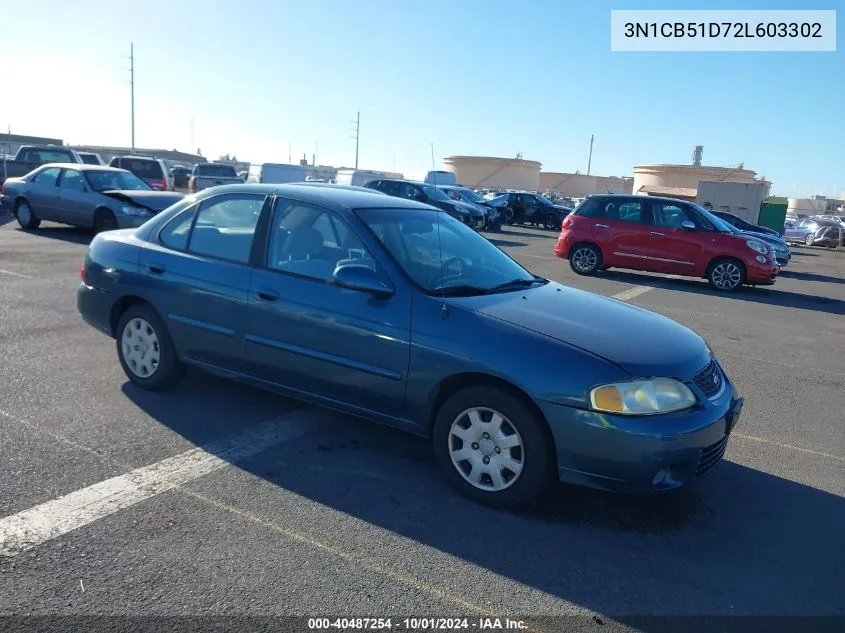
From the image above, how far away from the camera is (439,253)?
4508mm

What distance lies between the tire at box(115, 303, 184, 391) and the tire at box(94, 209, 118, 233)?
9452mm

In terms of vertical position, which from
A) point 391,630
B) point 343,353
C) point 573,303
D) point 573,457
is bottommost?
point 391,630

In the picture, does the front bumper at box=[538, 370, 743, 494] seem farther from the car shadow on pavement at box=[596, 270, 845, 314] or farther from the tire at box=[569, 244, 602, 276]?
the tire at box=[569, 244, 602, 276]

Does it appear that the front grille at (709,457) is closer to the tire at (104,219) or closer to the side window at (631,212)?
the side window at (631,212)

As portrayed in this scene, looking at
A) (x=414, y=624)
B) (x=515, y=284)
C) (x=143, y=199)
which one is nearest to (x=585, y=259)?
(x=143, y=199)

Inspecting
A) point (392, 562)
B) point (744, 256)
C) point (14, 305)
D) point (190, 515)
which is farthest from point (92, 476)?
point (744, 256)

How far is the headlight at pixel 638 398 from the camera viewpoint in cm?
338

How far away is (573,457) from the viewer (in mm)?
3449

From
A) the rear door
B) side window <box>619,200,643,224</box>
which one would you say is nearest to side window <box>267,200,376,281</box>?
side window <box>619,200,643,224</box>

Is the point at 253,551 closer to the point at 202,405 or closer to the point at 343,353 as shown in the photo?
the point at 343,353

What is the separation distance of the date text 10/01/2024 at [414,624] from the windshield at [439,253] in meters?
1.83

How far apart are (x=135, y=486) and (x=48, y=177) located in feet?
43.6

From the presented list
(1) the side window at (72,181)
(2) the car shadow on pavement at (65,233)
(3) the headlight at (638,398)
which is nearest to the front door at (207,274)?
(3) the headlight at (638,398)

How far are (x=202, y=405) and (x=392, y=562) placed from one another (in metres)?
2.33
